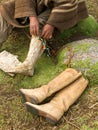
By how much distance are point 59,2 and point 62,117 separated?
1.35 metres

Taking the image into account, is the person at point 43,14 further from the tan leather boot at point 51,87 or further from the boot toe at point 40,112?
the boot toe at point 40,112

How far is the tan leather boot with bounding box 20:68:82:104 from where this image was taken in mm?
3214

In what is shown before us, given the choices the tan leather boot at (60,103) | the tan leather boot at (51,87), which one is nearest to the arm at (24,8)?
the tan leather boot at (51,87)

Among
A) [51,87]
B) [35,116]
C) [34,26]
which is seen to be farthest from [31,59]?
[35,116]

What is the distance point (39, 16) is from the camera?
13.0 feet

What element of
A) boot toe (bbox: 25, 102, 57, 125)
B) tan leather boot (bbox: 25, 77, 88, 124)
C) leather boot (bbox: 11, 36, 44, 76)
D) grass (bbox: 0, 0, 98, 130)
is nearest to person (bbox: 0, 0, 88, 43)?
leather boot (bbox: 11, 36, 44, 76)

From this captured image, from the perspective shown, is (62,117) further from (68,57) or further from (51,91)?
(68,57)

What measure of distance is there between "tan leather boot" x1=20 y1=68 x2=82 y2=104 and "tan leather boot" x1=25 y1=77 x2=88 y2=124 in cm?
6

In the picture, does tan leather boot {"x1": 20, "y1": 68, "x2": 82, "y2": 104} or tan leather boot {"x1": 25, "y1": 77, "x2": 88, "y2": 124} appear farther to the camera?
tan leather boot {"x1": 20, "y1": 68, "x2": 82, "y2": 104}

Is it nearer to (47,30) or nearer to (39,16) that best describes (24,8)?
(39,16)

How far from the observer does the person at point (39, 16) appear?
3719mm

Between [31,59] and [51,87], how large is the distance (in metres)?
0.48

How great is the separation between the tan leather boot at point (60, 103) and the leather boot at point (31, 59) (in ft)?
1.59

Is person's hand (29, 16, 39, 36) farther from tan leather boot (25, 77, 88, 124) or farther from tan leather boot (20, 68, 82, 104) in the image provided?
tan leather boot (25, 77, 88, 124)
